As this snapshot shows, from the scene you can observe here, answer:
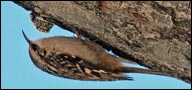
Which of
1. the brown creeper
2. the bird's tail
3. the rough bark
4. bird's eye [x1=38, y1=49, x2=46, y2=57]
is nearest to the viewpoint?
the rough bark

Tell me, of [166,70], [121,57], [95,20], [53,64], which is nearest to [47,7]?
[95,20]

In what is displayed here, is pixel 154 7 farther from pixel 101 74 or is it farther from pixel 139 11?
pixel 101 74

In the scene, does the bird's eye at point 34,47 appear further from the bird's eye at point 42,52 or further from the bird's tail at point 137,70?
the bird's tail at point 137,70

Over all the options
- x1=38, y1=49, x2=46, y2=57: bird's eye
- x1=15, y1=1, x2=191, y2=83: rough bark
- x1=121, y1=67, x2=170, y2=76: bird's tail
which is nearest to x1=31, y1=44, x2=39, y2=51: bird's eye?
x1=38, y1=49, x2=46, y2=57: bird's eye

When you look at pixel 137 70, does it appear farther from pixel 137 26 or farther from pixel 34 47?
pixel 34 47

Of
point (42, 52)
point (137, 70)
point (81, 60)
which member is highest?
point (42, 52)

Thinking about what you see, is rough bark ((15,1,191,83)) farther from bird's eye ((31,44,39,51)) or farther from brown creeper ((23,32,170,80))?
bird's eye ((31,44,39,51))

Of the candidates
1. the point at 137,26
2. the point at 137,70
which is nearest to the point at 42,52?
the point at 137,70
